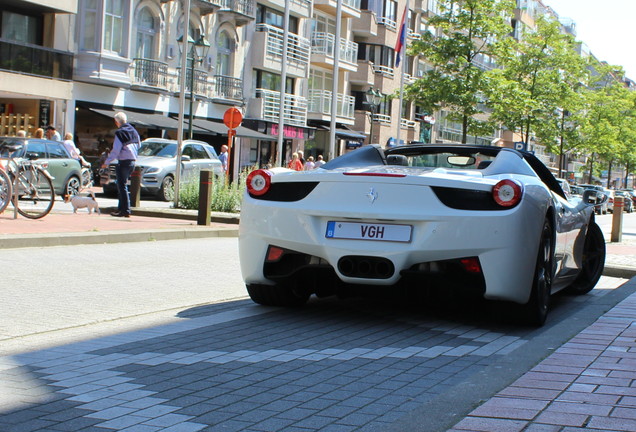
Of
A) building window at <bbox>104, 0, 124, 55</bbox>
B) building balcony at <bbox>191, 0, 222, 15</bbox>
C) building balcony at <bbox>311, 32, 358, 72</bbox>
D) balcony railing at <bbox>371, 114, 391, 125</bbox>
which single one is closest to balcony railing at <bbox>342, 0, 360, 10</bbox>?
building balcony at <bbox>311, 32, 358, 72</bbox>

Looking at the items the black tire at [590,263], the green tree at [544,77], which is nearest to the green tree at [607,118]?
the green tree at [544,77]

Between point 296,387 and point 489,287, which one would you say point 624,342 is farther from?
point 296,387

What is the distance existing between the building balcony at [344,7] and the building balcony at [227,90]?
1053 centimetres

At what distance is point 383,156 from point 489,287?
6.34 feet

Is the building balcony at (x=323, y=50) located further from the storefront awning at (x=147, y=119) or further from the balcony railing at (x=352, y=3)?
the storefront awning at (x=147, y=119)

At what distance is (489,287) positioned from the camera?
20.0ft

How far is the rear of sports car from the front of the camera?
6035 millimetres

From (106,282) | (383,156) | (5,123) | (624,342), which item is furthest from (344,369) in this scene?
(5,123)

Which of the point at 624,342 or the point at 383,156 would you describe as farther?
the point at 383,156

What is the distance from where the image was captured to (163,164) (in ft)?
84.8

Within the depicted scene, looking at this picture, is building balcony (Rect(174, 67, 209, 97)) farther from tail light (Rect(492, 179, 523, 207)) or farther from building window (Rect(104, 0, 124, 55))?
tail light (Rect(492, 179, 523, 207))

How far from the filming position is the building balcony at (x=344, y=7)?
180 feet

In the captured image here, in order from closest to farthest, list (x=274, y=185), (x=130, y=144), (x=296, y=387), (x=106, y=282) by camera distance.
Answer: (x=296, y=387) < (x=274, y=185) < (x=106, y=282) < (x=130, y=144)

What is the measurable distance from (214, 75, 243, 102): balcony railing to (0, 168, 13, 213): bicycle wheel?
1229 inches
